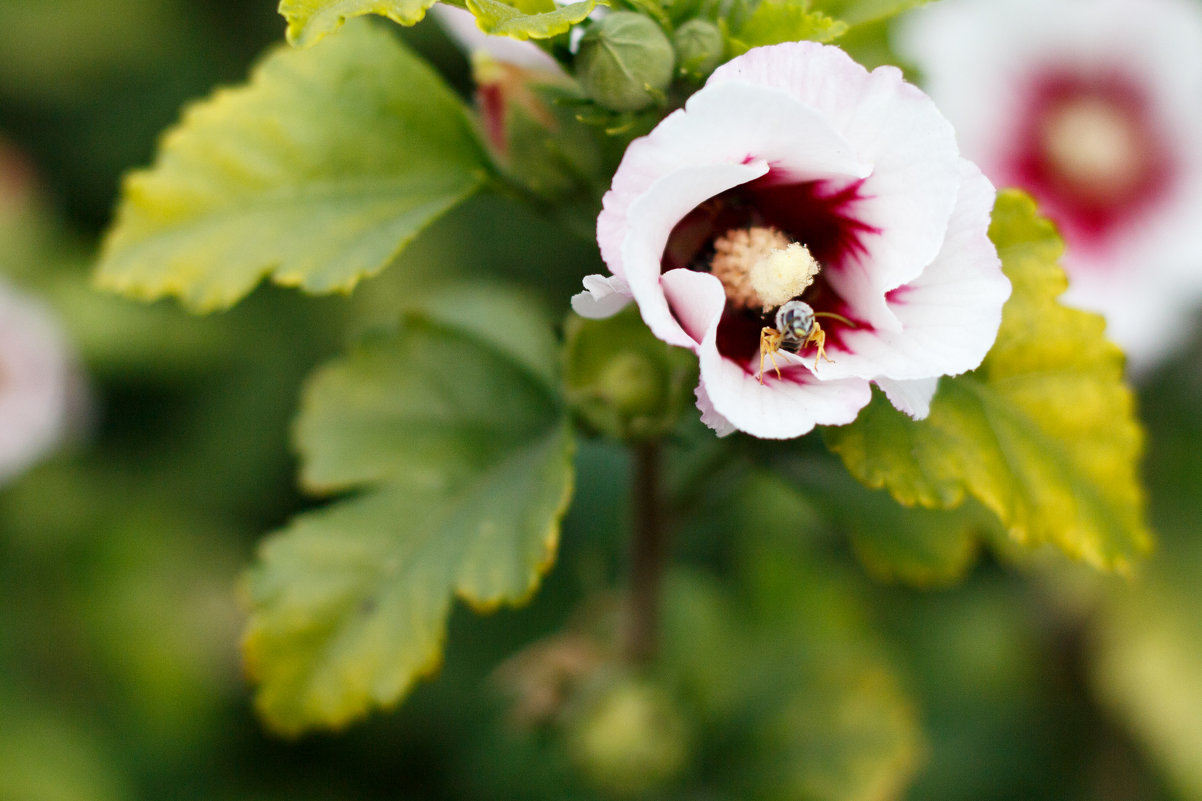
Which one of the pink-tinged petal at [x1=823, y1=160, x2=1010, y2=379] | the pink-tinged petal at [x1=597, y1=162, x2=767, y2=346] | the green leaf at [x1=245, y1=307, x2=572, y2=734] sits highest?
the pink-tinged petal at [x1=597, y1=162, x2=767, y2=346]

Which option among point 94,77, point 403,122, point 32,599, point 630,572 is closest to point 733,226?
point 403,122

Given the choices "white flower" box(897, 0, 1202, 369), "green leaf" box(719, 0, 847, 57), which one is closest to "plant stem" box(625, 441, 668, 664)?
"green leaf" box(719, 0, 847, 57)

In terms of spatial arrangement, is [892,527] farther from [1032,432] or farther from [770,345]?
[770,345]

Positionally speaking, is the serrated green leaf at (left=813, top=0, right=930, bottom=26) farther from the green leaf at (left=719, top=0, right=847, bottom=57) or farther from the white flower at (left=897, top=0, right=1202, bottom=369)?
the white flower at (left=897, top=0, right=1202, bottom=369)

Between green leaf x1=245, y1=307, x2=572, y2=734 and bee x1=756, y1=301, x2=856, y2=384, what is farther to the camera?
green leaf x1=245, y1=307, x2=572, y2=734

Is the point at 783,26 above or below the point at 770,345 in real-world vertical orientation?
above

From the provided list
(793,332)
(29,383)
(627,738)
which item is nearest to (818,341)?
(793,332)

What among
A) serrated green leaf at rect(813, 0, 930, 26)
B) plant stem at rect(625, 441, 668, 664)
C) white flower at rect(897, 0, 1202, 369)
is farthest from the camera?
white flower at rect(897, 0, 1202, 369)
